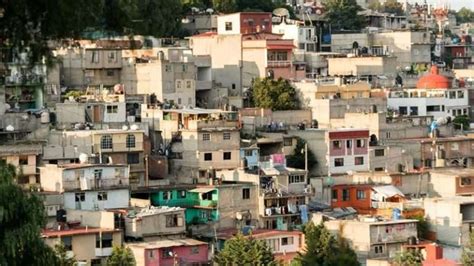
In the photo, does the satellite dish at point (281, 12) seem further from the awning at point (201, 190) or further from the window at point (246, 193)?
the awning at point (201, 190)

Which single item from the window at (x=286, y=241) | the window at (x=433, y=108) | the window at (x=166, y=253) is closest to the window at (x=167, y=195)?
the window at (x=286, y=241)

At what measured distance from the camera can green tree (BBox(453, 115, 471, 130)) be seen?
3497 centimetres

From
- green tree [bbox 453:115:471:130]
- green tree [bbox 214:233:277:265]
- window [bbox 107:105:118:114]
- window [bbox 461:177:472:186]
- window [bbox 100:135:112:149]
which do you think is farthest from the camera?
green tree [bbox 453:115:471:130]

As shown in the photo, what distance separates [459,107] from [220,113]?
30.5ft

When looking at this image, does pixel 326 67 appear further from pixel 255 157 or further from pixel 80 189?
pixel 80 189

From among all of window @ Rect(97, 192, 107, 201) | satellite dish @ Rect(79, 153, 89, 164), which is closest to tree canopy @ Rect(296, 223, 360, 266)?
window @ Rect(97, 192, 107, 201)

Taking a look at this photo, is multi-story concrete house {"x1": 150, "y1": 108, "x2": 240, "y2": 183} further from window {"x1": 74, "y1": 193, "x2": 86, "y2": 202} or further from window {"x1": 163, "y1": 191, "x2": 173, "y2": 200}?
window {"x1": 74, "y1": 193, "x2": 86, "y2": 202}

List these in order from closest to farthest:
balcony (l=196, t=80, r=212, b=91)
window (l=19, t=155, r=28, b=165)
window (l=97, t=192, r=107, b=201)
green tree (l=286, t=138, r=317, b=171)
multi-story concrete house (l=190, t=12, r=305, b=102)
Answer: window (l=97, t=192, r=107, b=201) < window (l=19, t=155, r=28, b=165) < green tree (l=286, t=138, r=317, b=171) < balcony (l=196, t=80, r=212, b=91) < multi-story concrete house (l=190, t=12, r=305, b=102)

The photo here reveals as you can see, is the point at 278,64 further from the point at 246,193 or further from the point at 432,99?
the point at 246,193

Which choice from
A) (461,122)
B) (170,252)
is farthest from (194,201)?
(461,122)

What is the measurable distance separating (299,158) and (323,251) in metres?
7.67

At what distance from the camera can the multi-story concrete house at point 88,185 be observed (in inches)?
963

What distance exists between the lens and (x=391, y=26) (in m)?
49.9

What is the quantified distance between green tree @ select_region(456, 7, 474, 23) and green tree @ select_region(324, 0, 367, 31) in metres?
25.0
